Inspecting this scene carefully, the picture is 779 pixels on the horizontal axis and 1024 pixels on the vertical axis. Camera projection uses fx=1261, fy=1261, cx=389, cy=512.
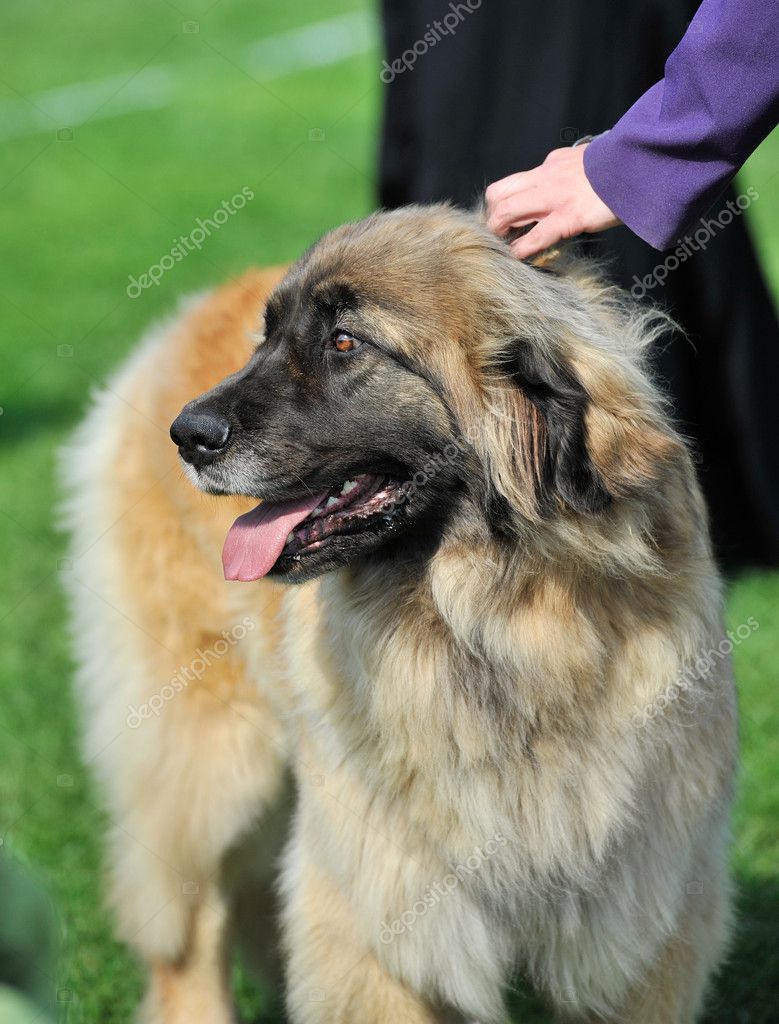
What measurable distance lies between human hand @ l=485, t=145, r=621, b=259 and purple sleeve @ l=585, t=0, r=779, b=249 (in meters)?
0.06

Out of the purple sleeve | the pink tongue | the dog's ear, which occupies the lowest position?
the pink tongue

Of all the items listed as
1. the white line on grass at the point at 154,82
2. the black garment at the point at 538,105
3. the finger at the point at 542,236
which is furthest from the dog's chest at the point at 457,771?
the white line on grass at the point at 154,82

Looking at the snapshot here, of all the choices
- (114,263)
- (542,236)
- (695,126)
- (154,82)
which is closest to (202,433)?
(542,236)

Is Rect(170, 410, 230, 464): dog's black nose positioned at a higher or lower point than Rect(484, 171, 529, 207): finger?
lower

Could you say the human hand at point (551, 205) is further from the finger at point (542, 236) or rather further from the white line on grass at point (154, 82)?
the white line on grass at point (154, 82)

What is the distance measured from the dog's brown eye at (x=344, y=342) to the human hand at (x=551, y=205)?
44 centimetres

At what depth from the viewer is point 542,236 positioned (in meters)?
2.84

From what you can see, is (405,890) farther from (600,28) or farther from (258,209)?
(258,209)

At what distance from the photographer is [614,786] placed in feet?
9.04

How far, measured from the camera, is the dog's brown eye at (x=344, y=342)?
272 centimetres

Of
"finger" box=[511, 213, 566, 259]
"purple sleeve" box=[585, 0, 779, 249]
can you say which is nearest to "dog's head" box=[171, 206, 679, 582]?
"finger" box=[511, 213, 566, 259]

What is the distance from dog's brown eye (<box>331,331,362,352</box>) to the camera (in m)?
2.72

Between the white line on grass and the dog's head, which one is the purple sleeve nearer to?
the dog's head

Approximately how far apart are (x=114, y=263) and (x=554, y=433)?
922 cm
